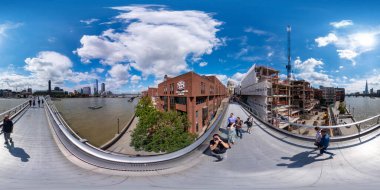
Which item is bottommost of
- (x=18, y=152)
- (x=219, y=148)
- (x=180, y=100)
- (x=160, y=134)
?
(x=160, y=134)

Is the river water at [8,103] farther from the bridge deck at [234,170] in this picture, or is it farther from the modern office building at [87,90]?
the modern office building at [87,90]

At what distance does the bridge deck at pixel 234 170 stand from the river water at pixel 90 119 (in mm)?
606

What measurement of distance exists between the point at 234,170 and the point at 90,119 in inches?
153

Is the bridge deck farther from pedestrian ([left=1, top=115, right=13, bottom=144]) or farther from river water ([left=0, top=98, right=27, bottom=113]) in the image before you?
river water ([left=0, top=98, right=27, bottom=113])

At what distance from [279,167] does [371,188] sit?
1.28m

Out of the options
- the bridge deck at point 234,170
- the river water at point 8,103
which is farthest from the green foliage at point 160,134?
the river water at point 8,103

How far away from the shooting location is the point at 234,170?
3.09 meters

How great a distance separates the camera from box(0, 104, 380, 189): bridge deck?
2.76 meters

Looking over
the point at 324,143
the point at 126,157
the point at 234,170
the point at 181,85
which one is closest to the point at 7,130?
the point at 126,157

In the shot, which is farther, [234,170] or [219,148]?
[219,148]

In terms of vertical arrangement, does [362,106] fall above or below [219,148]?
above

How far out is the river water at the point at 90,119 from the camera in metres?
4.07

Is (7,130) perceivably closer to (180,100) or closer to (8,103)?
(8,103)

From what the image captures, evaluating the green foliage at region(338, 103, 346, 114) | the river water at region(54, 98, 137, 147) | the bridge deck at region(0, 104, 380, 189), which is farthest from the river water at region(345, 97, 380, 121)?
the river water at region(54, 98, 137, 147)
